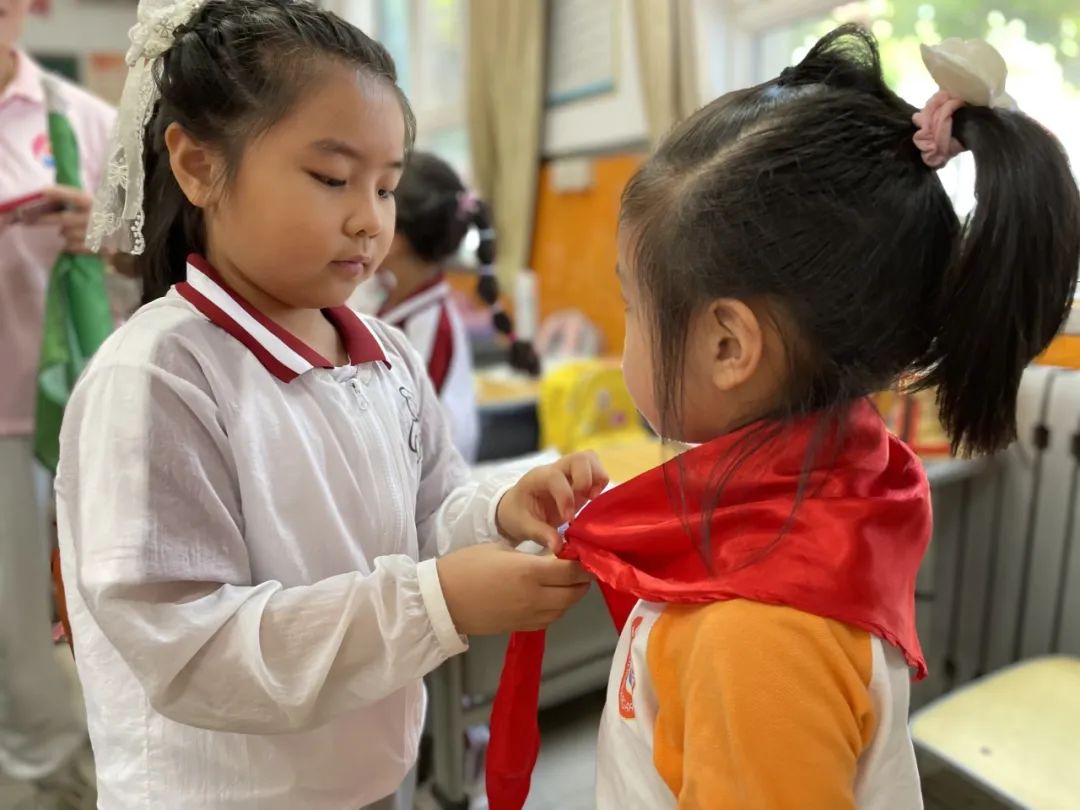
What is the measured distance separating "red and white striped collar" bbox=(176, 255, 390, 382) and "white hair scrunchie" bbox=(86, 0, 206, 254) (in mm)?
118

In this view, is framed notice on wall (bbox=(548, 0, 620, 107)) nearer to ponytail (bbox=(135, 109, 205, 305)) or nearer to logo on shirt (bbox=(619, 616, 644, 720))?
ponytail (bbox=(135, 109, 205, 305))

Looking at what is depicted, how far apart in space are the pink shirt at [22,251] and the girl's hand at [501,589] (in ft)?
3.85

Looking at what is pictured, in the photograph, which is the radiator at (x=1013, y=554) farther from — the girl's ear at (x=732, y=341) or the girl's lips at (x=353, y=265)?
the girl's lips at (x=353, y=265)

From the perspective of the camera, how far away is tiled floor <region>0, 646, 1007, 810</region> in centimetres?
159

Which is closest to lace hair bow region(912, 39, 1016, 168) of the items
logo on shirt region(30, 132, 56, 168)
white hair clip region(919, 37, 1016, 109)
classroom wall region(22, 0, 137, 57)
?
white hair clip region(919, 37, 1016, 109)

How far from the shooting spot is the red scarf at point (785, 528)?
60 cm

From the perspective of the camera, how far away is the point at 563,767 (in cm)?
178

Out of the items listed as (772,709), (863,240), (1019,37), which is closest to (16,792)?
(772,709)

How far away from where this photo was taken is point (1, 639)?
5.36ft

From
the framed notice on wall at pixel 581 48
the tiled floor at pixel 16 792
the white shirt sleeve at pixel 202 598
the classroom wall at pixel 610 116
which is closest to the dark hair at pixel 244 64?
the white shirt sleeve at pixel 202 598

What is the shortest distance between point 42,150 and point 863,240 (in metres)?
1.53

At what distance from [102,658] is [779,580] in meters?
0.62

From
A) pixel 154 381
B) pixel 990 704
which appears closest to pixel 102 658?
pixel 154 381

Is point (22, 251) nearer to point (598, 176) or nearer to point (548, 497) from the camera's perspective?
point (548, 497)
